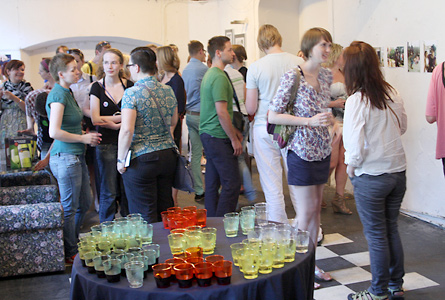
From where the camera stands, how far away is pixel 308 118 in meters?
3.09

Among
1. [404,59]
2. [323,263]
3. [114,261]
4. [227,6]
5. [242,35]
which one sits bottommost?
[323,263]

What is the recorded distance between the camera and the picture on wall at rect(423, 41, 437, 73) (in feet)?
14.6

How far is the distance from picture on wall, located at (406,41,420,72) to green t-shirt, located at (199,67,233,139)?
1837 mm

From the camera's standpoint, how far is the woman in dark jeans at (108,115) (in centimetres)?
428

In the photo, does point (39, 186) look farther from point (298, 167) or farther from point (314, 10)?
point (314, 10)

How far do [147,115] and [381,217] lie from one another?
5.06 feet

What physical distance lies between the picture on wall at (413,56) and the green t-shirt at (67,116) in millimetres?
2988

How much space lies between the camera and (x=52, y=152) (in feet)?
13.3

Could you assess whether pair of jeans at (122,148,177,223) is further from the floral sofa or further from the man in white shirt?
the man in white shirt

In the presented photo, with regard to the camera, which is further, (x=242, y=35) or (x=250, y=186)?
(x=242, y=35)

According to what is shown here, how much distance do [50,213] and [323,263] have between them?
204cm

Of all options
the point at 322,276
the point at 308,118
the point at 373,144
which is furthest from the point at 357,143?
the point at 322,276

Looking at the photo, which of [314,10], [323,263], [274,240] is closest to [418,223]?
[323,263]

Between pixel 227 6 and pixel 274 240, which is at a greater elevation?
pixel 227 6
